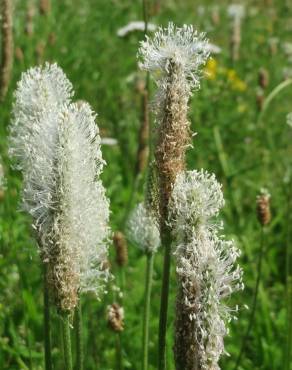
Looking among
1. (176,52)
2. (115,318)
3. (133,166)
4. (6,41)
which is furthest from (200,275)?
(133,166)

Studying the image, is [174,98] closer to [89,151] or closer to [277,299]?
[89,151]

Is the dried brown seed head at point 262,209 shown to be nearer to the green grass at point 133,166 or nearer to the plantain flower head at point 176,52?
the green grass at point 133,166

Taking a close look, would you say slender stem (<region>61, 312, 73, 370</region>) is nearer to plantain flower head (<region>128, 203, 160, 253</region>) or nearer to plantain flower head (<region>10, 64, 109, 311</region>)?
plantain flower head (<region>10, 64, 109, 311</region>)

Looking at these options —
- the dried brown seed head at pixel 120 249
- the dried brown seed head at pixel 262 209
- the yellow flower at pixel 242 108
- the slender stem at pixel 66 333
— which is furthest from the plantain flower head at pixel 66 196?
the yellow flower at pixel 242 108

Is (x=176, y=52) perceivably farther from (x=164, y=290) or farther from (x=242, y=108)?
(x=242, y=108)

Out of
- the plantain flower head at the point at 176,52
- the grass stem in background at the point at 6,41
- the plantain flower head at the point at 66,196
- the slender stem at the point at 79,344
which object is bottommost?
the slender stem at the point at 79,344

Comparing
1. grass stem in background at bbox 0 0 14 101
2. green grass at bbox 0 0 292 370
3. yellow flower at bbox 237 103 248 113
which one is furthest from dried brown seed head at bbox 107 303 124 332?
yellow flower at bbox 237 103 248 113

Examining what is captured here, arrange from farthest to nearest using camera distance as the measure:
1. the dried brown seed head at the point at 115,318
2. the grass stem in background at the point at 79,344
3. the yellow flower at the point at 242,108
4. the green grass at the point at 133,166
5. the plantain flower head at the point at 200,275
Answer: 1. the yellow flower at the point at 242,108
2. the green grass at the point at 133,166
3. the dried brown seed head at the point at 115,318
4. the grass stem in background at the point at 79,344
5. the plantain flower head at the point at 200,275
